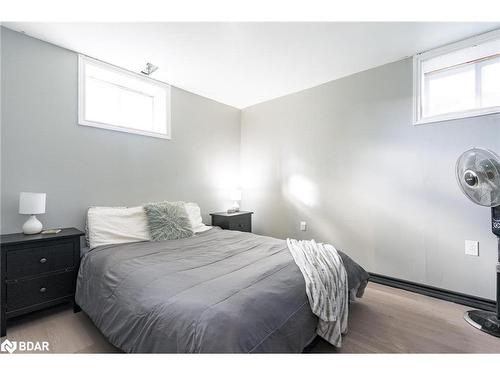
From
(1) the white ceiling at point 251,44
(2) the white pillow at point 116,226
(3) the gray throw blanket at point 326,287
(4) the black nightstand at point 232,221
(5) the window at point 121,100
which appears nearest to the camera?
(3) the gray throw blanket at point 326,287

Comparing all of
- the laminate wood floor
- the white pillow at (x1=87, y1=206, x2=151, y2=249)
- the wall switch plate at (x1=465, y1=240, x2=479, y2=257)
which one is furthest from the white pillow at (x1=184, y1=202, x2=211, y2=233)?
the wall switch plate at (x1=465, y1=240, x2=479, y2=257)

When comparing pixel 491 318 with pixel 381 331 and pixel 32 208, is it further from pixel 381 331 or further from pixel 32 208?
pixel 32 208

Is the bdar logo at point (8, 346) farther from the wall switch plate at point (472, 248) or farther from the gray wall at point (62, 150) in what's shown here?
the wall switch plate at point (472, 248)

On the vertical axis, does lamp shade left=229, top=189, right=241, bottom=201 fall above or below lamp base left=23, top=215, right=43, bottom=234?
above

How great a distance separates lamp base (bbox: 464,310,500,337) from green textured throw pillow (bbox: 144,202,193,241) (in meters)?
2.67

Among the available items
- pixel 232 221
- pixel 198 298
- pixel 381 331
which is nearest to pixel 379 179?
pixel 381 331

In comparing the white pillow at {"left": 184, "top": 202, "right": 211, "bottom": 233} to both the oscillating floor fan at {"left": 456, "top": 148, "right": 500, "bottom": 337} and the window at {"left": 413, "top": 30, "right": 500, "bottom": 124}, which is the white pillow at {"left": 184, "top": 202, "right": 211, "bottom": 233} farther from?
the window at {"left": 413, "top": 30, "right": 500, "bottom": 124}

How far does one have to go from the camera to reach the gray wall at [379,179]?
2199 millimetres

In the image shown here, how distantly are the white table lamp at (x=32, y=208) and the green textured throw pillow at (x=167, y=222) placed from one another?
87 centimetres

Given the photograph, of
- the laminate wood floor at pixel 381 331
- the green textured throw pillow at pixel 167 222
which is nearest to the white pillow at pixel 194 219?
the green textured throw pillow at pixel 167 222

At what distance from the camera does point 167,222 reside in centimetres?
Answer: 246

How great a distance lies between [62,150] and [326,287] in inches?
109

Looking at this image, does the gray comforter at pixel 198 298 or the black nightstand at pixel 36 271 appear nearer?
the gray comforter at pixel 198 298

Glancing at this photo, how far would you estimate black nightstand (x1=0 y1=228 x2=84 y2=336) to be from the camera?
1681mm
